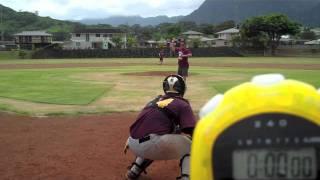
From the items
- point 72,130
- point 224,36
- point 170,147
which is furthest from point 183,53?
point 224,36

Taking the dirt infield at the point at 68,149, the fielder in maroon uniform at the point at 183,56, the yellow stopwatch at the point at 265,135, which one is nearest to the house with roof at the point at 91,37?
the fielder in maroon uniform at the point at 183,56

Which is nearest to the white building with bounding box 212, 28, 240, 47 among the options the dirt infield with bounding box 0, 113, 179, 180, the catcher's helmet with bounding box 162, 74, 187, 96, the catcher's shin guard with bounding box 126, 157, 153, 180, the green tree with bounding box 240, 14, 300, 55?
the green tree with bounding box 240, 14, 300, 55

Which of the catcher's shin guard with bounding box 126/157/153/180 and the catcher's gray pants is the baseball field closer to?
the catcher's shin guard with bounding box 126/157/153/180

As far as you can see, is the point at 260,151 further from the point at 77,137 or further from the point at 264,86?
the point at 77,137

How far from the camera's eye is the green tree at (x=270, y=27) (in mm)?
73625

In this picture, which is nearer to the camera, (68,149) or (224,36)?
(68,149)

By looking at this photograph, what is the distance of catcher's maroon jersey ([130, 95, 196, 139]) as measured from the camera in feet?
18.2

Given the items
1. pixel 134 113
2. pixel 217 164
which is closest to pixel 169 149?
pixel 217 164

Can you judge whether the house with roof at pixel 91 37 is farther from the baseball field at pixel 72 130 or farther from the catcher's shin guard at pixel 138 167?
the catcher's shin guard at pixel 138 167

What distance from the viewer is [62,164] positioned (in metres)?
7.45

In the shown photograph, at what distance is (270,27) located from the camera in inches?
2913

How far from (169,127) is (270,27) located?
70.6 metres

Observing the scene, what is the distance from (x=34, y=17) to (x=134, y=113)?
15337 centimetres

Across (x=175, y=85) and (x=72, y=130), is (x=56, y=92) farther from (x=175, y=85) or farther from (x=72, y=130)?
(x=175, y=85)
